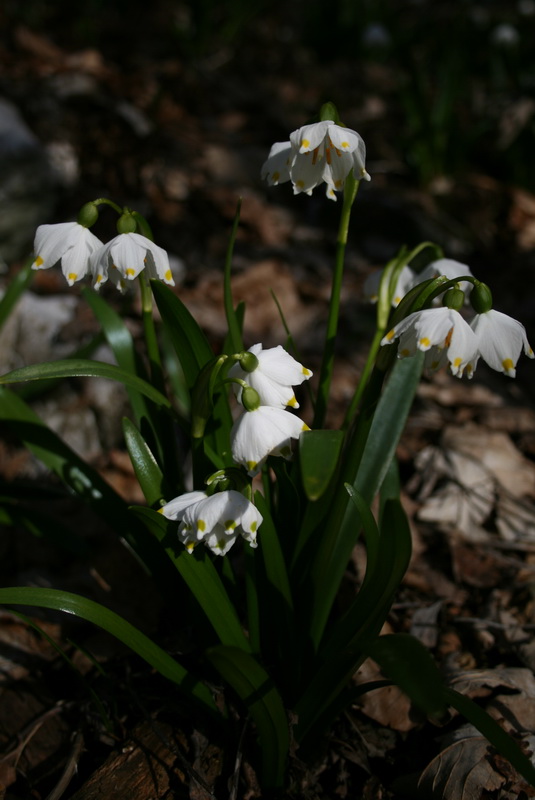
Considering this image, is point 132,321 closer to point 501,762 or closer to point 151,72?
point 501,762

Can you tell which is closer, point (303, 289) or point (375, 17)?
point (303, 289)

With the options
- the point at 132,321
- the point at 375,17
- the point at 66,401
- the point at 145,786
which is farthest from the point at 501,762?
the point at 375,17

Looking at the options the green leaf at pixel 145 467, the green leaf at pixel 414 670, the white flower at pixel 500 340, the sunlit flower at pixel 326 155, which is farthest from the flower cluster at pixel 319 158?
the green leaf at pixel 414 670

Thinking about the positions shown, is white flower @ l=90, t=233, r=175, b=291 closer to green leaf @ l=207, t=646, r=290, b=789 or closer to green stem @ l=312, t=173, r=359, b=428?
green stem @ l=312, t=173, r=359, b=428

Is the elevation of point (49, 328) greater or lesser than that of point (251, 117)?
lesser

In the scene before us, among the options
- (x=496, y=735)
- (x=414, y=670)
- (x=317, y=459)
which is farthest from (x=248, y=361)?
(x=496, y=735)

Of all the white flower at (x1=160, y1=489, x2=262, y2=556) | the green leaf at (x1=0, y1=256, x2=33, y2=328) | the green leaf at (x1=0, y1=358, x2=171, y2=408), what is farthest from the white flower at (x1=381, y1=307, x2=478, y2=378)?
the green leaf at (x1=0, y1=256, x2=33, y2=328)

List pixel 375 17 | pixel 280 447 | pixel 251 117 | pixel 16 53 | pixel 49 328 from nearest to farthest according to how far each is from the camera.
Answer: pixel 280 447 < pixel 49 328 < pixel 16 53 < pixel 251 117 < pixel 375 17
